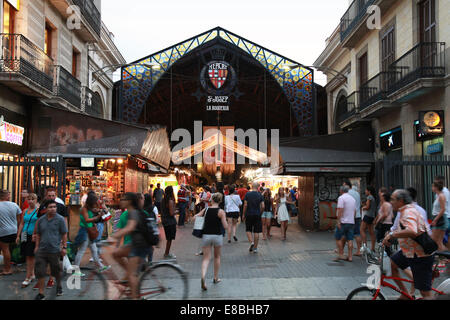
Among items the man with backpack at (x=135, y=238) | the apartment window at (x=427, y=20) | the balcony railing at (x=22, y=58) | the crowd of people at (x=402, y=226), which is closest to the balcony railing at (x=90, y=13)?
the balcony railing at (x=22, y=58)

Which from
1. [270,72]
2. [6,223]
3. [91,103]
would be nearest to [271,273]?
[6,223]

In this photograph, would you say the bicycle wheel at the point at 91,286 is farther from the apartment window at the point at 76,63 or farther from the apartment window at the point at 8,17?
the apartment window at the point at 76,63

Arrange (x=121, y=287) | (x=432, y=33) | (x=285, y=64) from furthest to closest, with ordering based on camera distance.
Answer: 1. (x=285, y=64)
2. (x=432, y=33)
3. (x=121, y=287)

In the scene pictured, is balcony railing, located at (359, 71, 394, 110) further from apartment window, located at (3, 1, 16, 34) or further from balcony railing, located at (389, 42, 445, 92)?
apartment window, located at (3, 1, 16, 34)

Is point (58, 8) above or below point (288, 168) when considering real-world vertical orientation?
above

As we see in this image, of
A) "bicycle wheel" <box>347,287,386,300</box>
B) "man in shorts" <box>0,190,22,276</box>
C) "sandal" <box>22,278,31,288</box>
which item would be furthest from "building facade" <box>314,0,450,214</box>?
"man in shorts" <box>0,190,22,276</box>

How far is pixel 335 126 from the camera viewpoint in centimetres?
2612

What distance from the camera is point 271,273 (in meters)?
9.04

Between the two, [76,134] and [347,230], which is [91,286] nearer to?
[347,230]

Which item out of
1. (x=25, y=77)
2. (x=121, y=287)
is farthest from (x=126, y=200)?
(x=25, y=77)

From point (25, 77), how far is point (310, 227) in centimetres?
1144

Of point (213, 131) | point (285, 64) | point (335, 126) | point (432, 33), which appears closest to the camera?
point (432, 33)
